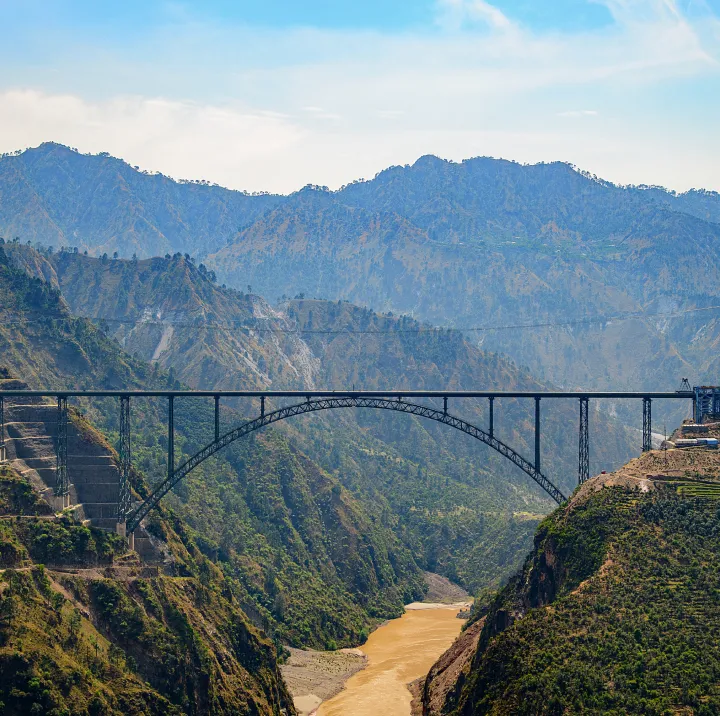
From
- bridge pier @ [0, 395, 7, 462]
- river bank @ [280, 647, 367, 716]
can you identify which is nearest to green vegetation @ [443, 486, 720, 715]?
river bank @ [280, 647, 367, 716]

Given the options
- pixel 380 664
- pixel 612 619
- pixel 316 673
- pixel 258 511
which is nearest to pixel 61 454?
pixel 316 673

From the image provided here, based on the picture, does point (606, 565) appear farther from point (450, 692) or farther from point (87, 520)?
point (87, 520)

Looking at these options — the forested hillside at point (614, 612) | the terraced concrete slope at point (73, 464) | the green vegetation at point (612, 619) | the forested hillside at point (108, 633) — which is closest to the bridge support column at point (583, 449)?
the forested hillside at point (614, 612)

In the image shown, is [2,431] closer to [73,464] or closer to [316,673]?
[73,464]

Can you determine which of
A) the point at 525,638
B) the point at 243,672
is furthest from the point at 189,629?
the point at 525,638

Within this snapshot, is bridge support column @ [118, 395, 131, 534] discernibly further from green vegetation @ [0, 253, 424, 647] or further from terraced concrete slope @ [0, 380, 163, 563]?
green vegetation @ [0, 253, 424, 647]

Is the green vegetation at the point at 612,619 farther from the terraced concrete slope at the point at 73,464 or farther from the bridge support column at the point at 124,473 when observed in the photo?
the terraced concrete slope at the point at 73,464
